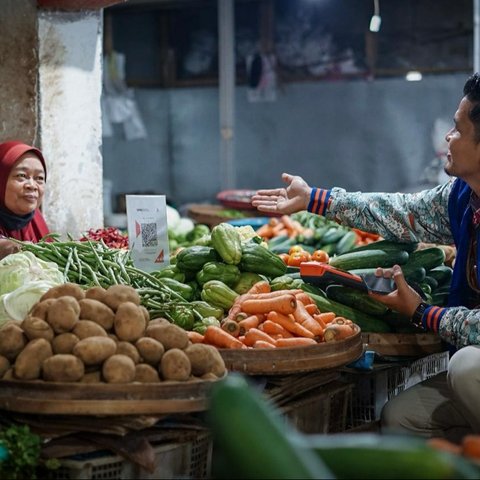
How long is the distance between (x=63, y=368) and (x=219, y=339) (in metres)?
0.91

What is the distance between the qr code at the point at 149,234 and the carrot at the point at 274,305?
89 centimetres

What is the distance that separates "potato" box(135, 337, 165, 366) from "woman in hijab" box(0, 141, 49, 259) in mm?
2284

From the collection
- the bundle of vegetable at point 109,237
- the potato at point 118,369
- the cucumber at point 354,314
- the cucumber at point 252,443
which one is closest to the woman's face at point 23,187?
the bundle of vegetable at point 109,237

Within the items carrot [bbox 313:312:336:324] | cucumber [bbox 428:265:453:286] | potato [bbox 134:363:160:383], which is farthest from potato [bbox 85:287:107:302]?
cucumber [bbox 428:265:453:286]

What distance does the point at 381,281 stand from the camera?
443 cm

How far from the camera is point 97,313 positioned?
308cm

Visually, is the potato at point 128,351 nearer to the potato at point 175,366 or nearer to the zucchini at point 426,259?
the potato at point 175,366

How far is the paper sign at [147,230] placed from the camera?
468 cm

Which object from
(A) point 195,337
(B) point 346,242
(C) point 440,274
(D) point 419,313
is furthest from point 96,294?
(B) point 346,242

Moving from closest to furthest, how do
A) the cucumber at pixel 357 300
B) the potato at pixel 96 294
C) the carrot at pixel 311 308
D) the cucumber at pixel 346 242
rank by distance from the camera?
the potato at pixel 96 294 → the carrot at pixel 311 308 → the cucumber at pixel 357 300 → the cucumber at pixel 346 242

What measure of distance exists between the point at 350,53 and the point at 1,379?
9207mm

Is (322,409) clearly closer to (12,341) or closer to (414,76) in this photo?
(12,341)

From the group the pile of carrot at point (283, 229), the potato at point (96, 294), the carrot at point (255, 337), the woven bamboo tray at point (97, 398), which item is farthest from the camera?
the pile of carrot at point (283, 229)

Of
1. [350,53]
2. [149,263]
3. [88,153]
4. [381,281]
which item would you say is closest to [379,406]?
[381,281]
